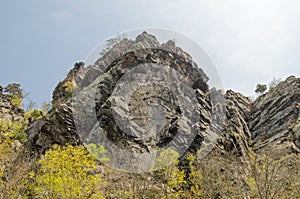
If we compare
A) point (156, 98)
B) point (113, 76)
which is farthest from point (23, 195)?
point (113, 76)

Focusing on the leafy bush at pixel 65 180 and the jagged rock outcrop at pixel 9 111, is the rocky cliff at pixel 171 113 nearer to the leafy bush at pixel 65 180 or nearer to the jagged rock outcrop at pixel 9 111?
the leafy bush at pixel 65 180

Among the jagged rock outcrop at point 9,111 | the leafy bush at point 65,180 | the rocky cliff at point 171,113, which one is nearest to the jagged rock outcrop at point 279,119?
the rocky cliff at point 171,113

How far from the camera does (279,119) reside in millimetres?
34531

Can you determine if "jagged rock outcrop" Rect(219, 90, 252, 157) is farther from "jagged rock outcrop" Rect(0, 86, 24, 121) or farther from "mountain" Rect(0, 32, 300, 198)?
"jagged rock outcrop" Rect(0, 86, 24, 121)

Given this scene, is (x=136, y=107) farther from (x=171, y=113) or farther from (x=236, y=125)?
(x=236, y=125)

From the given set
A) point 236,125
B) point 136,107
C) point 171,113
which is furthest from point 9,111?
point 236,125

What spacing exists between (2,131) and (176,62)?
2222 cm

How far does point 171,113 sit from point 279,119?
1174cm

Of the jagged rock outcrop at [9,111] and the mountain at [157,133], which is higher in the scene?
the jagged rock outcrop at [9,111]

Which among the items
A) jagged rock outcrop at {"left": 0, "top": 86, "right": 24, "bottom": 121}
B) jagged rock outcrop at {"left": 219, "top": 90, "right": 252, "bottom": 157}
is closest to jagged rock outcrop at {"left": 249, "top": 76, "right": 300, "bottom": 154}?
jagged rock outcrop at {"left": 219, "top": 90, "right": 252, "bottom": 157}

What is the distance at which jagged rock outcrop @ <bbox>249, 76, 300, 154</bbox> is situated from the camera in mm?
29484

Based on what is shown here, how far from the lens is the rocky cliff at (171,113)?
2938 centimetres

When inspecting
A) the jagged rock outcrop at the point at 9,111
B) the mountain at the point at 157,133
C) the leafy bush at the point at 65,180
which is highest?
the jagged rock outcrop at the point at 9,111

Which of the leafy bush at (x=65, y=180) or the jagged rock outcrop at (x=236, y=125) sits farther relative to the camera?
the jagged rock outcrop at (x=236, y=125)
